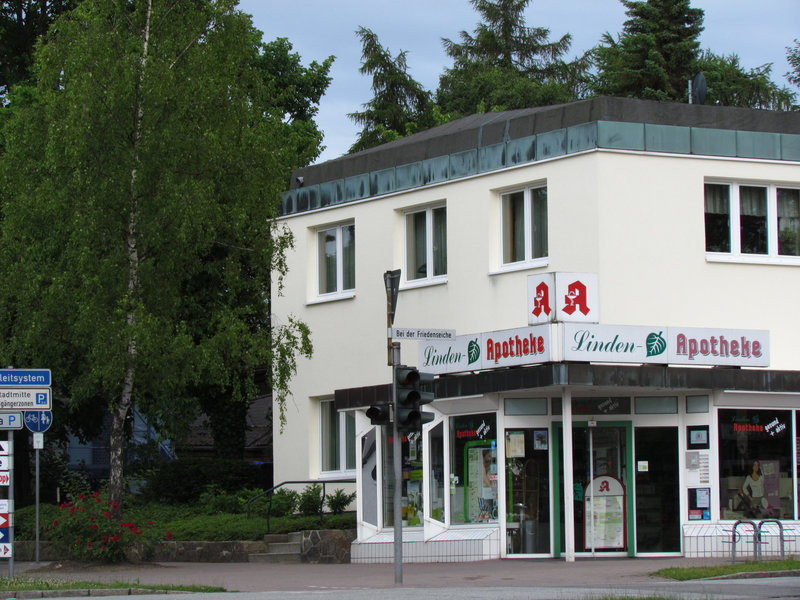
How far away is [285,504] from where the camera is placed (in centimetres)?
2805

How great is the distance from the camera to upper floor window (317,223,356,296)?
93.1ft

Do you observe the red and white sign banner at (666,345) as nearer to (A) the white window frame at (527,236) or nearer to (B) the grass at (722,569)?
(A) the white window frame at (527,236)

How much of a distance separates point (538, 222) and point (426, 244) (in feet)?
→ 9.72

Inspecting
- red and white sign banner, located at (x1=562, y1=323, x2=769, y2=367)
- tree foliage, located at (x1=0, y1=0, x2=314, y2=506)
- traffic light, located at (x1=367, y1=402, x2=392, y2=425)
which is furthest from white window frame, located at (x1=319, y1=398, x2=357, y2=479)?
traffic light, located at (x1=367, y1=402, x2=392, y2=425)

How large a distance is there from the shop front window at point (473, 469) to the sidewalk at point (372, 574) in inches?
41.0

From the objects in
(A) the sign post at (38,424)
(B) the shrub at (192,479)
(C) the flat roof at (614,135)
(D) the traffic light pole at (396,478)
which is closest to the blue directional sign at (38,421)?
(A) the sign post at (38,424)

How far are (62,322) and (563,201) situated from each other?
28.5 feet

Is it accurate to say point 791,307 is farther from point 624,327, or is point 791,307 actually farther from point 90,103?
point 90,103

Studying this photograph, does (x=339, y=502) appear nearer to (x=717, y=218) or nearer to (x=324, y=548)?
(x=324, y=548)

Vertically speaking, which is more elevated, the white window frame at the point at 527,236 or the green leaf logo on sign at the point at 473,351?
the white window frame at the point at 527,236

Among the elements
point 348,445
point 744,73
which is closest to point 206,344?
point 348,445

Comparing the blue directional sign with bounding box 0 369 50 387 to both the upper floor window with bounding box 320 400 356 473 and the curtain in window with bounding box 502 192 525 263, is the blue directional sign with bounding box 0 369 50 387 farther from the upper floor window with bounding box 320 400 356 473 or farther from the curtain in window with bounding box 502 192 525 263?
the curtain in window with bounding box 502 192 525 263

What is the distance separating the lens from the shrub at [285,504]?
91.9 ft

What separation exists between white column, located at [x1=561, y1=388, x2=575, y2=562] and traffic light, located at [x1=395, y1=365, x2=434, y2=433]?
426 centimetres
